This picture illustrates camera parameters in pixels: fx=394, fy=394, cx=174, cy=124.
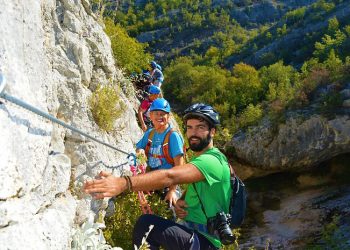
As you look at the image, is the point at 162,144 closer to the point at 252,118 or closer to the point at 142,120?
the point at 142,120

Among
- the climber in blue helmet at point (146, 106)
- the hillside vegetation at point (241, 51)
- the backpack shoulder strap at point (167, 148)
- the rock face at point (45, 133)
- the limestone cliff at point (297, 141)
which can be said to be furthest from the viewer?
the hillside vegetation at point (241, 51)

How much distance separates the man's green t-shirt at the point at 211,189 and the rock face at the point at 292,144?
2018cm

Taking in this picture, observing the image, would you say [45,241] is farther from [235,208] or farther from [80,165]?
[80,165]

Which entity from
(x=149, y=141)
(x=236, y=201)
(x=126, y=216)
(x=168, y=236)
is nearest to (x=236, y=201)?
(x=236, y=201)

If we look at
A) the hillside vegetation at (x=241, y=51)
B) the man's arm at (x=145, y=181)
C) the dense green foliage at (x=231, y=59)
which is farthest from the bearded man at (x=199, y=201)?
the hillside vegetation at (x=241, y=51)

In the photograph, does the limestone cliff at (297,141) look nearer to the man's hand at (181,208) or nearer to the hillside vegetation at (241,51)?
the hillside vegetation at (241,51)

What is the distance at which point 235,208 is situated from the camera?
353cm

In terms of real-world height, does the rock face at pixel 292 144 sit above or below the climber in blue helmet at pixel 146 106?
below

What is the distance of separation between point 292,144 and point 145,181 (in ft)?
71.8

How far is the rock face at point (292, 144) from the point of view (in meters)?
22.0

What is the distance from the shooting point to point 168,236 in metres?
3.44

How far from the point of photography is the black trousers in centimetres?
343

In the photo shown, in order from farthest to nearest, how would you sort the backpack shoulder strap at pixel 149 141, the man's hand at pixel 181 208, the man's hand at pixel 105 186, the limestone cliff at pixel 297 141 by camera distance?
the limestone cliff at pixel 297 141 < the backpack shoulder strap at pixel 149 141 < the man's hand at pixel 181 208 < the man's hand at pixel 105 186

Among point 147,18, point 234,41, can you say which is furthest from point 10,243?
point 147,18
